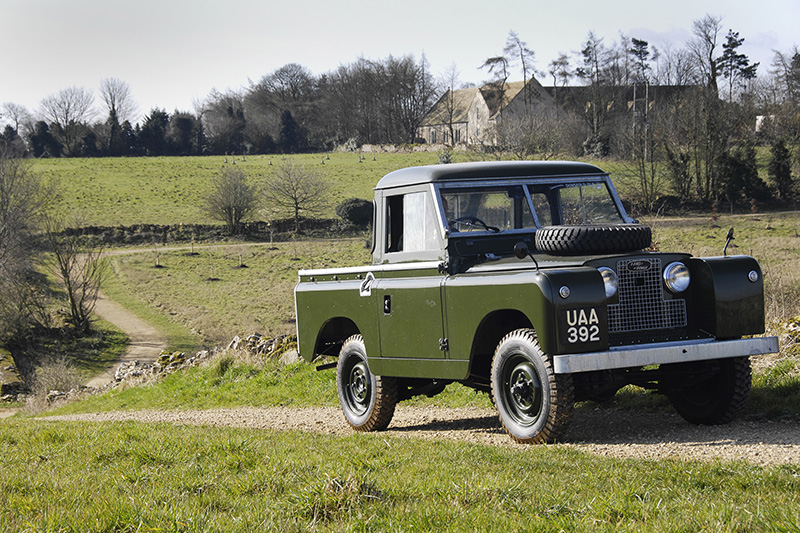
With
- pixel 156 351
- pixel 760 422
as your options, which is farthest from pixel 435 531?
Result: pixel 156 351

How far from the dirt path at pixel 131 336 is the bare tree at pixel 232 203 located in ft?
53.4

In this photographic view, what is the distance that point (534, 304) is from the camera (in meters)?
6.76

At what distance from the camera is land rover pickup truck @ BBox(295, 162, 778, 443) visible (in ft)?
22.4

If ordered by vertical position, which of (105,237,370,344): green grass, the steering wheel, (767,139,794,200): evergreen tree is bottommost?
(105,237,370,344): green grass

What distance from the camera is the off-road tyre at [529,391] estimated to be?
684 cm

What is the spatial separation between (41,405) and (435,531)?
21865mm

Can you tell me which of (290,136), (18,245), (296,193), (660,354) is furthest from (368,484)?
(290,136)

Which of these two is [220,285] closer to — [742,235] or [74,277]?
[74,277]

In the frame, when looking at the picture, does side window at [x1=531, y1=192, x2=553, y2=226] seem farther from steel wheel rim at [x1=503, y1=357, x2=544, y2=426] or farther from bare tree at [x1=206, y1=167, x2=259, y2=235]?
bare tree at [x1=206, y1=167, x2=259, y2=235]

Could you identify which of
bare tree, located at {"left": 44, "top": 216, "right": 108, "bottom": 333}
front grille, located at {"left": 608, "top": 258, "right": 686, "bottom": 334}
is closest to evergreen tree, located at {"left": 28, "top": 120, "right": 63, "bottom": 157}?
bare tree, located at {"left": 44, "top": 216, "right": 108, "bottom": 333}

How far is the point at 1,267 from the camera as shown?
4044cm

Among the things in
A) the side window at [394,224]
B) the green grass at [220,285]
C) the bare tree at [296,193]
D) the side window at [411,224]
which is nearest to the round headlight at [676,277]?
the side window at [411,224]

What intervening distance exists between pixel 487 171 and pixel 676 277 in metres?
2.25

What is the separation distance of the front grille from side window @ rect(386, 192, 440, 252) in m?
1.94
